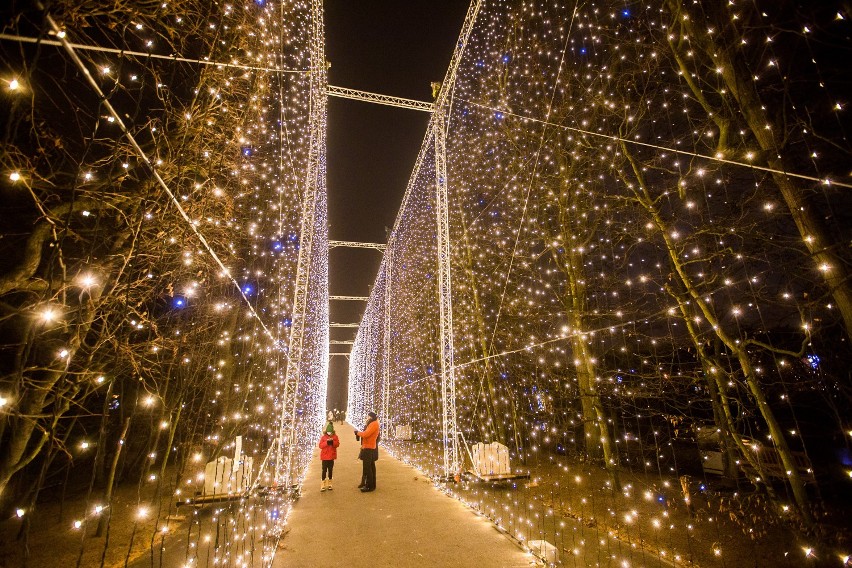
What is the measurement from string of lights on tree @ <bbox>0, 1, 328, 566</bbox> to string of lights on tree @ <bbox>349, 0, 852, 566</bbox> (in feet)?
9.76

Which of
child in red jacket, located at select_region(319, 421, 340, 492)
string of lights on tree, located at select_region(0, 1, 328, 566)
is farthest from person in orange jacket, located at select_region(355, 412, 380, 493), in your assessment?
string of lights on tree, located at select_region(0, 1, 328, 566)

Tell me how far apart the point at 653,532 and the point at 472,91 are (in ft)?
25.1

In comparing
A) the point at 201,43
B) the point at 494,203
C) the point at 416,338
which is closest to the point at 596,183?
the point at 494,203

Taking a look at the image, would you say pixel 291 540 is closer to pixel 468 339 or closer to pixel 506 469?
pixel 506 469

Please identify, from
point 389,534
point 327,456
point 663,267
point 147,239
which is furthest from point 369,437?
point 663,267

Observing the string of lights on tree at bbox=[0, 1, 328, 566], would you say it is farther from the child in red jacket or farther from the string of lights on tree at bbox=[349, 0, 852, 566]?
the string of lights on tree at bbox=[349, 0, 852, 566]

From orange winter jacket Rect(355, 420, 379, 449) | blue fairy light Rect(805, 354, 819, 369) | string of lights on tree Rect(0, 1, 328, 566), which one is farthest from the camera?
orange winter jacket Rect(355, 420, 379, 449)

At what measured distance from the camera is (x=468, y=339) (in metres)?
9.58

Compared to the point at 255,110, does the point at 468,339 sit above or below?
below

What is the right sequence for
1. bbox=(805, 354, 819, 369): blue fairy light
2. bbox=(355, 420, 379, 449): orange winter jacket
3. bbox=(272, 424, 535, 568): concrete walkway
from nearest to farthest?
bbox=(805, 354, 819, 369): blue fairy light
bbox=(272, 424, 535, 568): concrete walkway
bbox=(355, 420, 379, 449): orange winter jacket

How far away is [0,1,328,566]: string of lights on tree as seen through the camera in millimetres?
1821

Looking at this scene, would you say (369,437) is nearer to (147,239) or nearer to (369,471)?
(369,471)

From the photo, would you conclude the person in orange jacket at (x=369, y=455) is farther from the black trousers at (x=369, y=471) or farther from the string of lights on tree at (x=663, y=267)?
the string of lights on tree at (x=663, y=267)

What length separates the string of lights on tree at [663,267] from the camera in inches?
113
